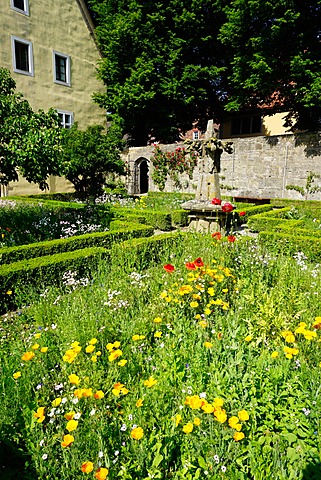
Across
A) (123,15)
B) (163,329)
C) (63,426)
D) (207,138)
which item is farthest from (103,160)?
(63,426)

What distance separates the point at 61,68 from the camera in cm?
1903

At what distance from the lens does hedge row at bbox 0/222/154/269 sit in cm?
580

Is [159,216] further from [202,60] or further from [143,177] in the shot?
[202,60]

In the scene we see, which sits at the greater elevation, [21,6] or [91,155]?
[21,6]

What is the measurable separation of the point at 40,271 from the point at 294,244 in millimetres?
4855

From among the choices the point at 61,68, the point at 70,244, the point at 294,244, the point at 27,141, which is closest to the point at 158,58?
the point at 61,68

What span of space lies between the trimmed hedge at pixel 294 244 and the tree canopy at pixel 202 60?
9.03 m

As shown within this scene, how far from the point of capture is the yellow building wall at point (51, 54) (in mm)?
16109

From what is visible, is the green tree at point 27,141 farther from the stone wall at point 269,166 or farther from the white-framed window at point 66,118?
the white-framed window at point 66,118

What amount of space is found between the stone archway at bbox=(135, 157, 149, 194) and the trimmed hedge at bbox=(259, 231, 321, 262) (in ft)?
49.3

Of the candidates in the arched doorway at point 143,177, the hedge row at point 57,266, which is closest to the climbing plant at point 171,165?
the arched doorway at point 143,177

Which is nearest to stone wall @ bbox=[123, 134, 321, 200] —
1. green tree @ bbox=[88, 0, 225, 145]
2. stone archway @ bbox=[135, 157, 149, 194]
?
stone archway @ bbox=[135, 157, 149, 194]

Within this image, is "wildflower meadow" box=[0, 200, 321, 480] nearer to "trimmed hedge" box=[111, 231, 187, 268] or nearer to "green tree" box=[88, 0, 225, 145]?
"trimmed hedge" box=[111, 231, 187, 268]

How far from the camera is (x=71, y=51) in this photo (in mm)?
19531
